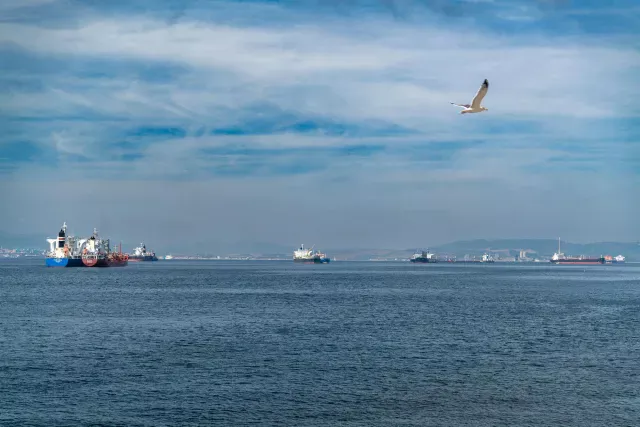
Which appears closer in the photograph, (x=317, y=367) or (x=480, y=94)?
(x=480, y=94)

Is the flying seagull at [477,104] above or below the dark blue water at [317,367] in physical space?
above

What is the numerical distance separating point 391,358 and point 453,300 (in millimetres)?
61353

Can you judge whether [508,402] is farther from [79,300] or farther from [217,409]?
[79,300]

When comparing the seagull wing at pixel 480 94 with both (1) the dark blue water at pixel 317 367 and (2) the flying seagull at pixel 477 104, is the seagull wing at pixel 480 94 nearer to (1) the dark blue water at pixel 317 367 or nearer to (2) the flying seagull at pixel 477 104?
(2) the flying seagull at pixel 477 104

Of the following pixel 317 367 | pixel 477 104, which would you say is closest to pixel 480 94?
pixel 477 104

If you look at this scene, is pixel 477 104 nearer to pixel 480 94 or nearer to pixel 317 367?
pixel 480 94

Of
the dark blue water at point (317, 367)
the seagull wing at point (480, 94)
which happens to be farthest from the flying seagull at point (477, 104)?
the dark blue water at point (317, 367)

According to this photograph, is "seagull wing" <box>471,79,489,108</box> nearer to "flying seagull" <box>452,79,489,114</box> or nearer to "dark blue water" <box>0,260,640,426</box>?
"flying seagull" <box>452,79,489,114</box>

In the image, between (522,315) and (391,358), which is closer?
(391,358)

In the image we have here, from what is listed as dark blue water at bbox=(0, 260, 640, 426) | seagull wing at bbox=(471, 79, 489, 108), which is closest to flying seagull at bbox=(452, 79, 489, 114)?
seagull wing at bbox=(471, 79, 489, 108)

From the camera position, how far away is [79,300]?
106 meters

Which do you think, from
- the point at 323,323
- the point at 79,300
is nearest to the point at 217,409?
the point at 323,323

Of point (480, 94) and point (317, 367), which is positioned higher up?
point (480, 94)

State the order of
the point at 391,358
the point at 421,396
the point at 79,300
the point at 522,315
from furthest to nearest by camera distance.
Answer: the point at 79,300 → the point at 522,315 → the point at 391,358 → the point at 421,396
